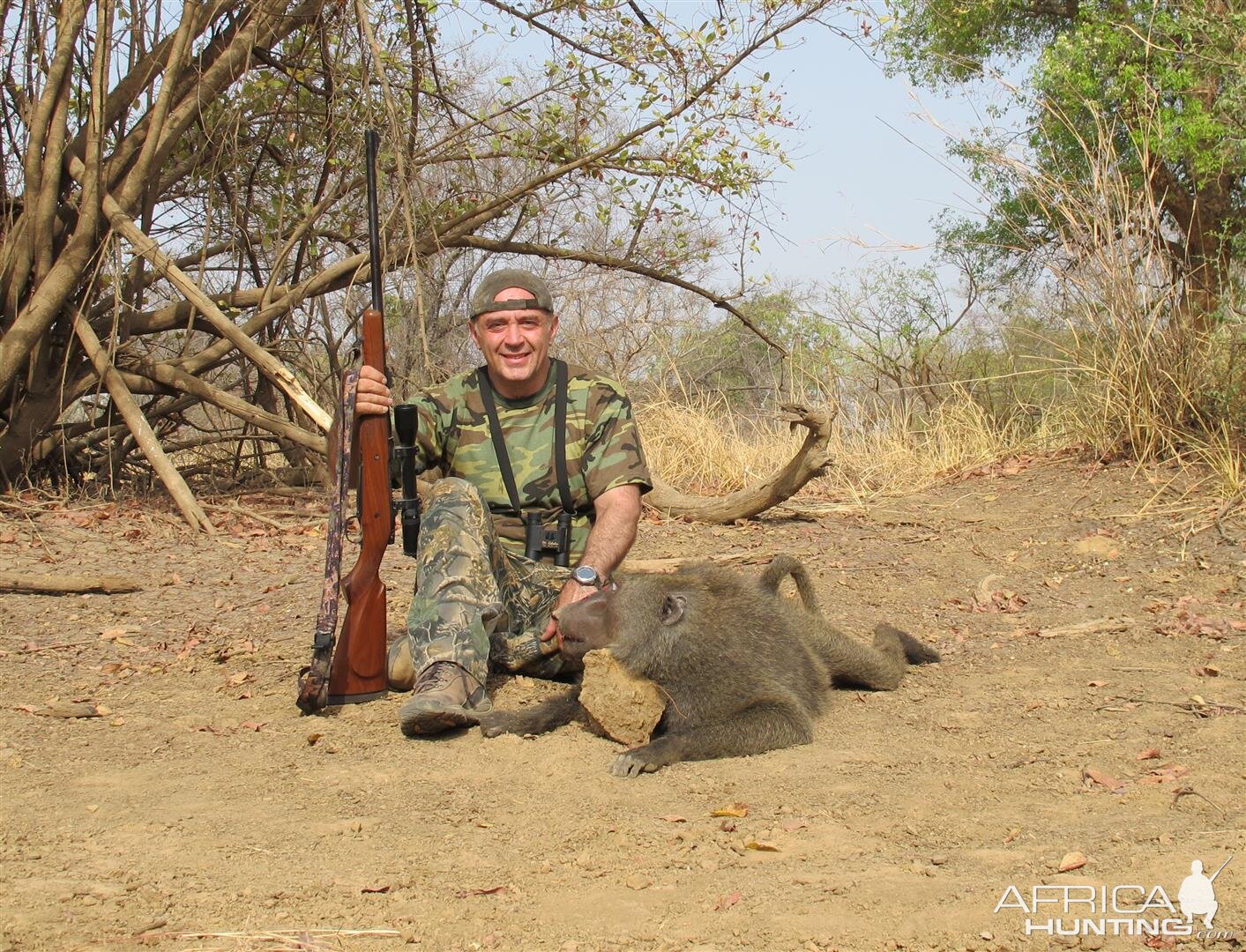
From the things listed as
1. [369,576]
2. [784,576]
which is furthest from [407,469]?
[784,576]

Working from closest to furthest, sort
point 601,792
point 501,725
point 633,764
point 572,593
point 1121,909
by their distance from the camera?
point 1121,909 < point 601,792 < point 633,764 < point 501,725 < point 572,593

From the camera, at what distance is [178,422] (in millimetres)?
8312

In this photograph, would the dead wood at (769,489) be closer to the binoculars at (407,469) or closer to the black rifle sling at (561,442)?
the black rifle sling at (561,442)

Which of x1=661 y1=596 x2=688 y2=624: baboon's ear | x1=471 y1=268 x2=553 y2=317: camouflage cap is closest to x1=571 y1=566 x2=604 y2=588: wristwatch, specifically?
x1=661 y1=596 x2=688 y2=624: baboon's ear

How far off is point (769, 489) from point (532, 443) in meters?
3.36

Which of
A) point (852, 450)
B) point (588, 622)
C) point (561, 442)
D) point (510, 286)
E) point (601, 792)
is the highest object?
point (510, 286)

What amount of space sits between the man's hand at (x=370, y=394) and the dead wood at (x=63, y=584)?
2.35m

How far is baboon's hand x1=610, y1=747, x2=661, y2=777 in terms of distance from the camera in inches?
135

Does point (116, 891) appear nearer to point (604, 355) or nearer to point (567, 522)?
point (567, 522)

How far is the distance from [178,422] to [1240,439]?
717cm

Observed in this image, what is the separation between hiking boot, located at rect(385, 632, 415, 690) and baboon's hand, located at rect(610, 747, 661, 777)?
1179 millimetres

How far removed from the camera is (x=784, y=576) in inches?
183

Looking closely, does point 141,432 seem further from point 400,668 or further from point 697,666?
point 697,666

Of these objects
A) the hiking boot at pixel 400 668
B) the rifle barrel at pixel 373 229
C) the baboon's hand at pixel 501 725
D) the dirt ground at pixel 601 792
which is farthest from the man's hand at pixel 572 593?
the rifle barrel at pixel 373 229
